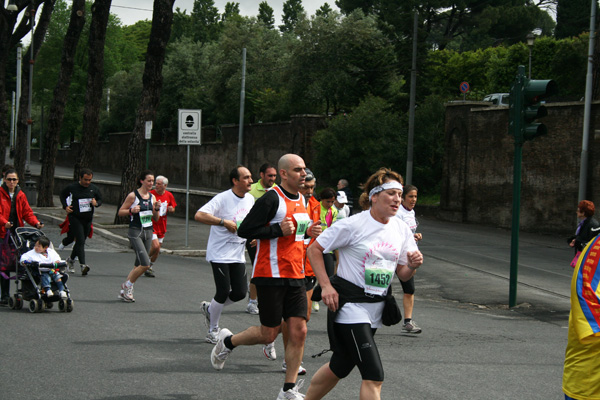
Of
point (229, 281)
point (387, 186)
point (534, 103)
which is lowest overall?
point (229, 281)

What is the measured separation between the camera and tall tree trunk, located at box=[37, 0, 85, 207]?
30.2m

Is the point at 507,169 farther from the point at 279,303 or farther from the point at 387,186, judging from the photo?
the point at 387,186

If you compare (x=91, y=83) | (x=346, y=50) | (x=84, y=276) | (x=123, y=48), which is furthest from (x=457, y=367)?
(x=123, y=48)

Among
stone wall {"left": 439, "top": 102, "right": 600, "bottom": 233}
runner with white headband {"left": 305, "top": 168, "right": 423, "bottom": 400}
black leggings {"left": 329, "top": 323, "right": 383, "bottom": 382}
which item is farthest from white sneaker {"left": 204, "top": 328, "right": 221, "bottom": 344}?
stone wall {"left": 439, "top": 102, "right": 600, "bottom": 233}

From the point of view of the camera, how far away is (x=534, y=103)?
1216 centimetres

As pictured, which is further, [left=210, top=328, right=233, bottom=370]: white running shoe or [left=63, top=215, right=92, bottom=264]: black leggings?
[left=63, top=215, right=92, bottom=264]: black leggings

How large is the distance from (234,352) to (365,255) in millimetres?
3263

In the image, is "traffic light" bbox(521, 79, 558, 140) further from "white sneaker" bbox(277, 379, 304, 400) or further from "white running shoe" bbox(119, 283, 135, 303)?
"white sneaker" bbox(277, 379, 304, 400)

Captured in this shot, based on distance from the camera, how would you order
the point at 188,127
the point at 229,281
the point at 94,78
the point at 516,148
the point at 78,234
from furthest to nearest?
1. the point at 94,78
2. the point at 188,127
3. the point at 78,234
4. the point at 516,148
5. the point at 229,281

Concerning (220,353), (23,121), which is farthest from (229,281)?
(23,121)

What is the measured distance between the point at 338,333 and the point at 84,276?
9.70 metres

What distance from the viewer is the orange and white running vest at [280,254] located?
6.57 m

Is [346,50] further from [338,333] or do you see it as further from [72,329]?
[338,333]

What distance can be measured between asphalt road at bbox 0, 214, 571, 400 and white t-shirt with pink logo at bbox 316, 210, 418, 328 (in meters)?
1.48
